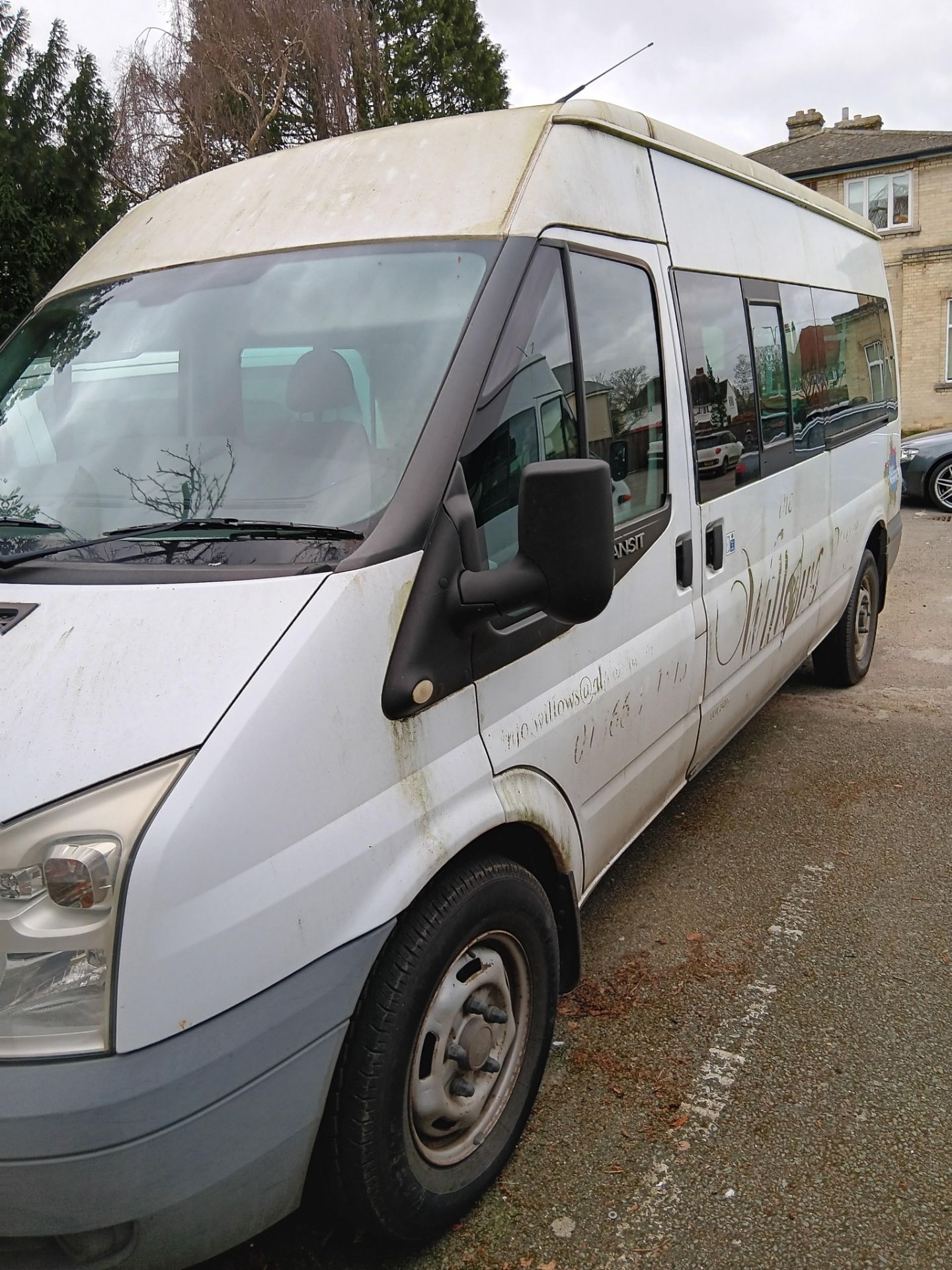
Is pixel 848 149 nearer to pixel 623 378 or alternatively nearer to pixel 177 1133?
pixel 623 378

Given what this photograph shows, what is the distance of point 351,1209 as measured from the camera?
6.89 feet

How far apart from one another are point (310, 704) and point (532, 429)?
3.28ft

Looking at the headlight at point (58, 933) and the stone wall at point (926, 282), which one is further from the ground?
the stone wall at point (926, 282)

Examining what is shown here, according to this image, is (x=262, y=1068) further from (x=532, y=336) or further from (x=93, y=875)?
(x=532, y=336)

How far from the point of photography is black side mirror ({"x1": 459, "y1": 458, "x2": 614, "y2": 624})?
2088 mm

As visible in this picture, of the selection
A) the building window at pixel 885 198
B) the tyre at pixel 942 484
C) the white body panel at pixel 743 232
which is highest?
the building window at pixel 885 198

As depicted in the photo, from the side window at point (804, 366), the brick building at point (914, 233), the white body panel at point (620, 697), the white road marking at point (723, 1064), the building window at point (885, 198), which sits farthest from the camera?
the building window at point (885, 198)

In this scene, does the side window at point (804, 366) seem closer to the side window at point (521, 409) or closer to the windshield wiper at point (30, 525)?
the side window at point (521, 409)

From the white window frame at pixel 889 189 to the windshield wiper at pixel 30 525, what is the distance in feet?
95.6

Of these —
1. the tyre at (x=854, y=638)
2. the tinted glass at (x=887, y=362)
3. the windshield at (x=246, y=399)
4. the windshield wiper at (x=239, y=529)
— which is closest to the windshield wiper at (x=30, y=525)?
the windshield at (x=246, y=399)

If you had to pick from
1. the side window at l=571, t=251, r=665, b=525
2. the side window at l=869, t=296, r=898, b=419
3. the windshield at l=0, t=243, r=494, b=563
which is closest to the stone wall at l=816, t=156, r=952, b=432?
the side window at l=869, t=296, r=898, b=419

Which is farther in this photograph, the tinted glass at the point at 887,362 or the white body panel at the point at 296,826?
the tinted glass at the point at 887,362

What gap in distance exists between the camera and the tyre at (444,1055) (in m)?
2.02

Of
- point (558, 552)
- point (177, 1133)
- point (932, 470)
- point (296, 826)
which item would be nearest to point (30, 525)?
point (296, 826)
